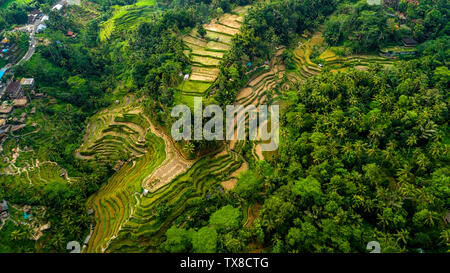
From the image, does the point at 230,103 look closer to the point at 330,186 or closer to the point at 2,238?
the point at 330,186

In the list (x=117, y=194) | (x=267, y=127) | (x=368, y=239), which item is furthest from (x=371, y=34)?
(x=117, y=194)

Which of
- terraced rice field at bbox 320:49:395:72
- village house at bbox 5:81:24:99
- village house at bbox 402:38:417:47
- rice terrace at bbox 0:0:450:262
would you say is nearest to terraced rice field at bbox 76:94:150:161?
rice terrace at bbox 0:0:450:262

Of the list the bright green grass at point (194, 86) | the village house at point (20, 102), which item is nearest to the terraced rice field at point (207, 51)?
the bright green grass at point (194, 86)

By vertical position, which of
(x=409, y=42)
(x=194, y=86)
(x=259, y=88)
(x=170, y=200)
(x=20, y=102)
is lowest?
(x=170, y=200)

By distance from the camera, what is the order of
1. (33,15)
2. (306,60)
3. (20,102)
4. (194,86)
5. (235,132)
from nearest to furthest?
(235,132) < (20,102) < (194,86) < (306,60) < (33,15)

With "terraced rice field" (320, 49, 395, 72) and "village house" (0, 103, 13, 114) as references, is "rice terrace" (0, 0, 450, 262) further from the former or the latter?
"terraced rice field" (320, 49, 395, 72)

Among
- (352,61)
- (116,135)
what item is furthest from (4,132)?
(352,61)

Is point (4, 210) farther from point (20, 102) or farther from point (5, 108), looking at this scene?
point (20, 102)
